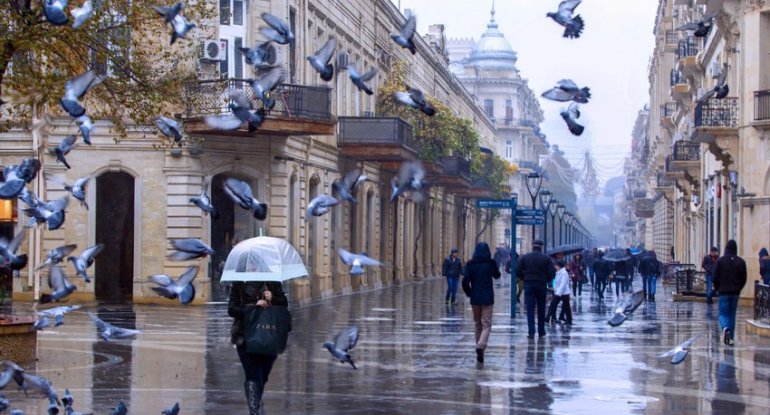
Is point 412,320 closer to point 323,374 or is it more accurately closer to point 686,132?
point 323,374

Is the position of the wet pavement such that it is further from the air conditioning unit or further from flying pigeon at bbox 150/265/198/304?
the air conditioning unit

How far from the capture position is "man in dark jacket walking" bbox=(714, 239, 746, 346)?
894 inches

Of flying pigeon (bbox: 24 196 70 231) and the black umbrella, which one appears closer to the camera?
flying pigeon (bbox: 24 196 70 231)

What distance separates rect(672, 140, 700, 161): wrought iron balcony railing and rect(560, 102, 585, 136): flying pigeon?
42.1 metres

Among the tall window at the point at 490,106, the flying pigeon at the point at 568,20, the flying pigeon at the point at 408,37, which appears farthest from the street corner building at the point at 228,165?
the tall window at the point at 490,106

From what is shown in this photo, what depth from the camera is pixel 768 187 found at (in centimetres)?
3806

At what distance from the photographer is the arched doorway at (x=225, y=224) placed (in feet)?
121

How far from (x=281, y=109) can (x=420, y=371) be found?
17.8 m

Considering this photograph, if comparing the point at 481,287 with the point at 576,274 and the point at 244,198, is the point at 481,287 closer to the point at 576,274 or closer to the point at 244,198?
the point at 244,198

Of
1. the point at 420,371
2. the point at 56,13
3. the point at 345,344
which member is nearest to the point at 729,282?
the point at 420,371

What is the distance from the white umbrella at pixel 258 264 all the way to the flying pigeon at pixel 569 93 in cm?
396

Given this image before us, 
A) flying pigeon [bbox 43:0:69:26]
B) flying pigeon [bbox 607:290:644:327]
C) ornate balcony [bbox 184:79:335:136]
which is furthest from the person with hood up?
flying pigeon [bbox 43:0:69:26]

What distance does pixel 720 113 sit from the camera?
1576 inches

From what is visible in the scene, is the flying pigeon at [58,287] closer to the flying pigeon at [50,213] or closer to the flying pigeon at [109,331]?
the flying pigeon at [50,213]
